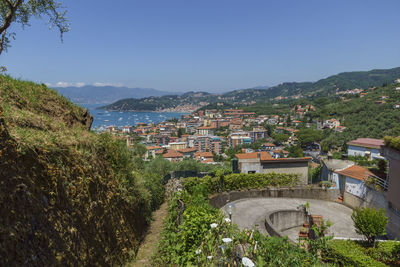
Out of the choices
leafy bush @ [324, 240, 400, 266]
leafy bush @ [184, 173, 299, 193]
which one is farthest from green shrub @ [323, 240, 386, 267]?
leafy bush @ [184, 173, 299, 193]

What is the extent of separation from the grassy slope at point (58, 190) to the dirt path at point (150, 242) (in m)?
0.23

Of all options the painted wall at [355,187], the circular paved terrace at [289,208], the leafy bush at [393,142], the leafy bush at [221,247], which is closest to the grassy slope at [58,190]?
the leafy bush at [221,247]

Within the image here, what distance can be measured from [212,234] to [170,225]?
10.3 ft

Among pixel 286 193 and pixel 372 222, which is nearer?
pixel 372 222

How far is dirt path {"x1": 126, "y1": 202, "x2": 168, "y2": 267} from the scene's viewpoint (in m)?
5.39

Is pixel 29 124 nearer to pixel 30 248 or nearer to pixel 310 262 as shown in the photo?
pixel 30 248

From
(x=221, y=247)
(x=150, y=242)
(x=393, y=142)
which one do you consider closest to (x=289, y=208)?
(x=393, y=142)

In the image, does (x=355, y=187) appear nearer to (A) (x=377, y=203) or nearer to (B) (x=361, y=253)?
(A) (x=377, y=203)

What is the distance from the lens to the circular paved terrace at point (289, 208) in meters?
9.09

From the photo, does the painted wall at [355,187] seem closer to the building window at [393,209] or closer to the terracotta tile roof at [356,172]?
the terracotta tile roof at [356,172]

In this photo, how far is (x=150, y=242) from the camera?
649cm

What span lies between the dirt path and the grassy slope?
234 millimetres

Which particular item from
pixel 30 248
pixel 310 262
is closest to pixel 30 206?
pixel 30 248

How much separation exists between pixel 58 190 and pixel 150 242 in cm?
363
